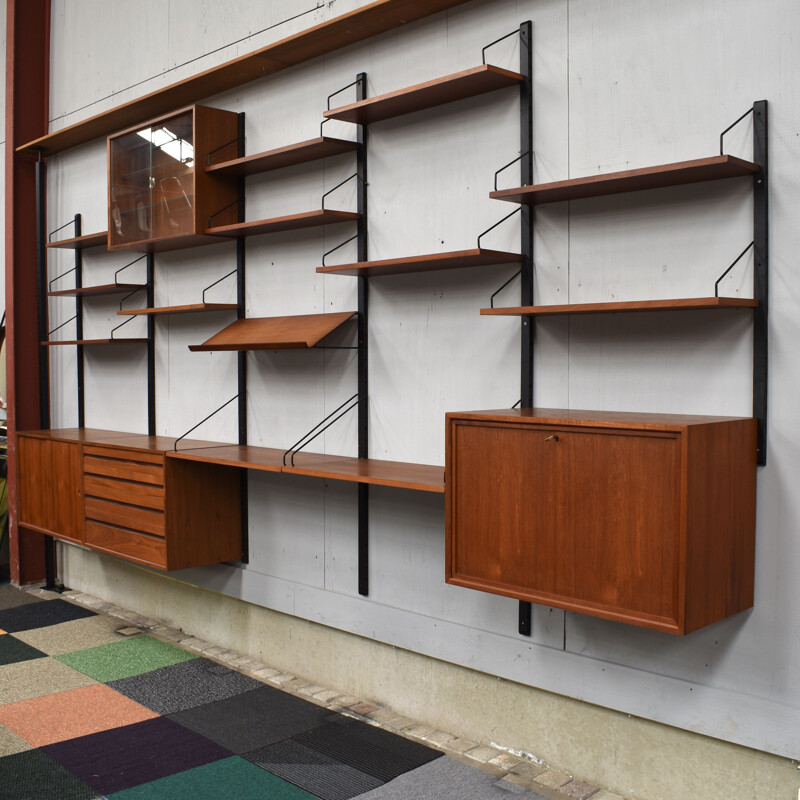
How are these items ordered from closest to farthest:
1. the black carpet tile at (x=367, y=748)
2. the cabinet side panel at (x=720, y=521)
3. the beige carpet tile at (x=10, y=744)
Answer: the cabinet side panel at (x=720, y=521), the black carpet tile at (x=367, y=748), the beige carpet tile at (x=10, y=744)

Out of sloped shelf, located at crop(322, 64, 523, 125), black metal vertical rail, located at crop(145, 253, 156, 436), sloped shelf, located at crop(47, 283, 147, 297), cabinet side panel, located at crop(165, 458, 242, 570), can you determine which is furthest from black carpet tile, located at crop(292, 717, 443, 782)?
sloped shelf, located at crop(47, 283, 147, 297)

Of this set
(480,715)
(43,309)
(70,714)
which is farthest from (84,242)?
(480,715)

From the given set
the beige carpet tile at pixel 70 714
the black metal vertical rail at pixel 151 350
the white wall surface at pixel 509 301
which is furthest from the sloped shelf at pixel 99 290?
the beige carpet tile at pixel 70 714

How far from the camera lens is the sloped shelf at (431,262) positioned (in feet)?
9.46

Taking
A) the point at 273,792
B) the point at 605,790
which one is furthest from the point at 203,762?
the point at 605,790

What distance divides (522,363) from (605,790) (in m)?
1.43

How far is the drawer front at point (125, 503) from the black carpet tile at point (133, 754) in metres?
0.84

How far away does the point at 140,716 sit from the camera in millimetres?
3473

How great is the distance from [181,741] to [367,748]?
27.5 inches

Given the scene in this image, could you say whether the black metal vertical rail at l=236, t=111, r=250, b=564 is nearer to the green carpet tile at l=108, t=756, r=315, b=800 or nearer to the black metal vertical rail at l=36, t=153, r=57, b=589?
the green carpet tile at l=108, t=756, r=315, b=800

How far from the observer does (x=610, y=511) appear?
2387mm

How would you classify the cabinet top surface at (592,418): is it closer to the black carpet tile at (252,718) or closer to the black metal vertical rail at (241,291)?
the black carpet tile at (252,718)

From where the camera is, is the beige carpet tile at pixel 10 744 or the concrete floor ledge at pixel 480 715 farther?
the beige carpet tile at pixel 10 744

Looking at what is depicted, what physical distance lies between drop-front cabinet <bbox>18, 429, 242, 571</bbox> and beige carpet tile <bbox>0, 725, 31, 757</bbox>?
918 millimetres
